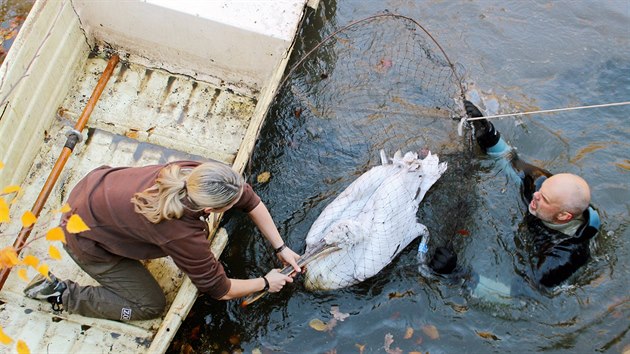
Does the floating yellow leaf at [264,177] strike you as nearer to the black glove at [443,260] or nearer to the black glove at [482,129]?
the black glove at [443,260]

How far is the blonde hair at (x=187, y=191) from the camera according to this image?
11.0ft

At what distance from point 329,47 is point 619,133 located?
120 inches

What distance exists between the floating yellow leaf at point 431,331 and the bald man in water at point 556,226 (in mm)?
879

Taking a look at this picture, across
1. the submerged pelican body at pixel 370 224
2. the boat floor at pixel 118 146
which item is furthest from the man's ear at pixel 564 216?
the boat floor at pixel 118 146

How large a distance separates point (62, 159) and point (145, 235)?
1690 mm

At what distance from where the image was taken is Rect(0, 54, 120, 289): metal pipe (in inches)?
184

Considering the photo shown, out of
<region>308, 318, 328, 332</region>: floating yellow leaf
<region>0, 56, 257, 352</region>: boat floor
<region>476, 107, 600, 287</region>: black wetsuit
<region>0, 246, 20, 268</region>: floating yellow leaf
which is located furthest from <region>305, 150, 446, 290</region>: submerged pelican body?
<region>0, 246, 20, 268</region>: floating yellow leaf

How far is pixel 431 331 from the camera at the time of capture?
4.86m

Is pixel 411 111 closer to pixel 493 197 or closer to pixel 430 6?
pixel 493 197

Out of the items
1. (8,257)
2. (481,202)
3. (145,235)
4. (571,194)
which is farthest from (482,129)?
(8,257)

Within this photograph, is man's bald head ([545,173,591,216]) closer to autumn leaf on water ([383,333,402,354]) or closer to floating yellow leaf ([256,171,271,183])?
autumn leaf on water ([383,333,402,354])

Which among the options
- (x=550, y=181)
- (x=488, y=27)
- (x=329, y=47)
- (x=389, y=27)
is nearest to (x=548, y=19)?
(x=488, y=27)

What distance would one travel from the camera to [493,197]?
550cm

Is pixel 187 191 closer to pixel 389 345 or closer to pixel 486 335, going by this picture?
pixel 389 345
